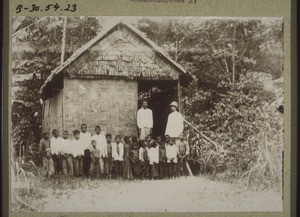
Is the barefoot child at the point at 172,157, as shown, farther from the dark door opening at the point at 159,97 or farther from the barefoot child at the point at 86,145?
the barefoot child at the point at 86,145

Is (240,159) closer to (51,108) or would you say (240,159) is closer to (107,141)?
(107,141)

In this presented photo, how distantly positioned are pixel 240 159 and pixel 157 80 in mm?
363

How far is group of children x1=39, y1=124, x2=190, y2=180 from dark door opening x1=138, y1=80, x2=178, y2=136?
0.15 ft

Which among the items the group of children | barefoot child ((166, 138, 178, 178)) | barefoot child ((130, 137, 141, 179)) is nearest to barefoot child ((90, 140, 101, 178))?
the group of children

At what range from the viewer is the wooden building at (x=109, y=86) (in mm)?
1211

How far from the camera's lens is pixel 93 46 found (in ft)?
3.99

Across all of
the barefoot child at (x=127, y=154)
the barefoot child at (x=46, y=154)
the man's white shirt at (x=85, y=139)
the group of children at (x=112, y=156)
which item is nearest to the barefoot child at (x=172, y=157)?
the group of children at (x=112, y=156)

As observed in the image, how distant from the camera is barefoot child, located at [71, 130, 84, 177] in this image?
3.98ft

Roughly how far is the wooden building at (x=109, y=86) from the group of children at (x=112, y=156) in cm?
3

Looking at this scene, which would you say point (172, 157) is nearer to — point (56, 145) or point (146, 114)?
point (146, 114)

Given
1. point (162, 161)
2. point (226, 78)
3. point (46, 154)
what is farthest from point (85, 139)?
point (226, 78)

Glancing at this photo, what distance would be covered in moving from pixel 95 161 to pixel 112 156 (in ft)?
0.18

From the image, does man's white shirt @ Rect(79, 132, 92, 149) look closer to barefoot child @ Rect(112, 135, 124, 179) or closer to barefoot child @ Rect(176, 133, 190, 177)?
barefoot child @ Rect(112, 135, 124, 179)

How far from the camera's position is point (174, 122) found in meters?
1.22
